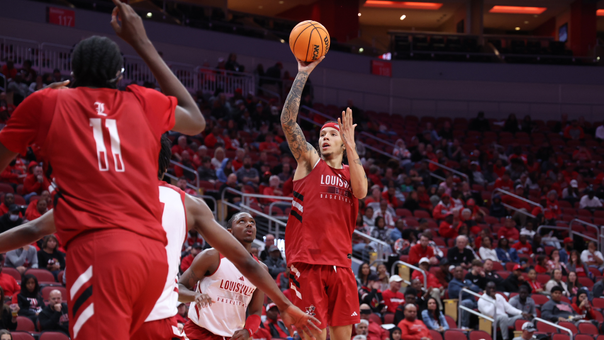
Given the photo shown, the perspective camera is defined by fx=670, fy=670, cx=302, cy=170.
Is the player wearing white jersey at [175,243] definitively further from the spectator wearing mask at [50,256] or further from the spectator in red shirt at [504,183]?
the spectator in red shirt at [504,183]

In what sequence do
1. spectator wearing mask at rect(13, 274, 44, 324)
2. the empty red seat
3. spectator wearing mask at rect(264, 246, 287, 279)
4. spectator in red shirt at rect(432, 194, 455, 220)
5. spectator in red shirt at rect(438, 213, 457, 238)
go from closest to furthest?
spectator wearing mask at rect(13, 274, 44, 324)
spectator wearing mask at rect(264, 246, 287, 279)
the empty red seat
spectator in red shirt at rect(438, 213, 457, 238)
spectator in red shirt at rect(432, 194, 455, 220)

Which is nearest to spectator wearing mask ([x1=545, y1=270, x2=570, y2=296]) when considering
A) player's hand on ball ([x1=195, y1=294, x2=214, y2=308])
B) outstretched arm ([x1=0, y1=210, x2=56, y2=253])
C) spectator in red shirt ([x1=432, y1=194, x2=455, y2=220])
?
spectator in red shirt ([x1=432, y1=194, x2=455, y2=220])

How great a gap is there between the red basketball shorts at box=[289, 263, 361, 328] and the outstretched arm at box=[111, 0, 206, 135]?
→ 284cm

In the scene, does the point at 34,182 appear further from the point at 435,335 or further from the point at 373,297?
the point at 435,335

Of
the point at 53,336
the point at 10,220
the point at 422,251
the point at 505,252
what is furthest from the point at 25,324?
the point at 505,252

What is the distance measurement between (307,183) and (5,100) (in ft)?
37.5

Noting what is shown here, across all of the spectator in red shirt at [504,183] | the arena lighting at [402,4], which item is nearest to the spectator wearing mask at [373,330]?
the spectator in red shirt at [504,183]

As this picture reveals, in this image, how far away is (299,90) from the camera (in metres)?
5.84

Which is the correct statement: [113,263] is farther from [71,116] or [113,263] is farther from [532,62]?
[532,62]

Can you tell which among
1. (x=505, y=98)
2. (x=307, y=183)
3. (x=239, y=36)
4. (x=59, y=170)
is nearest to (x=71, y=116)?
(x=59, y=170)

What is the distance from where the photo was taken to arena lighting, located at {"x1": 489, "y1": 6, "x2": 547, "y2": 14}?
1185 inches

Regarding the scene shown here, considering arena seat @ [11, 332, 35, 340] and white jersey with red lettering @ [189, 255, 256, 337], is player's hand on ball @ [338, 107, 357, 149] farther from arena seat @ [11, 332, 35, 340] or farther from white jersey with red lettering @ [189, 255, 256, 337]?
arena seat @ [11, 332, 35, 340]

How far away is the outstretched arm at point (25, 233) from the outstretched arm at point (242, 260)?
2.27 feet

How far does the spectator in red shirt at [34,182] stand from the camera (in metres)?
12.5
